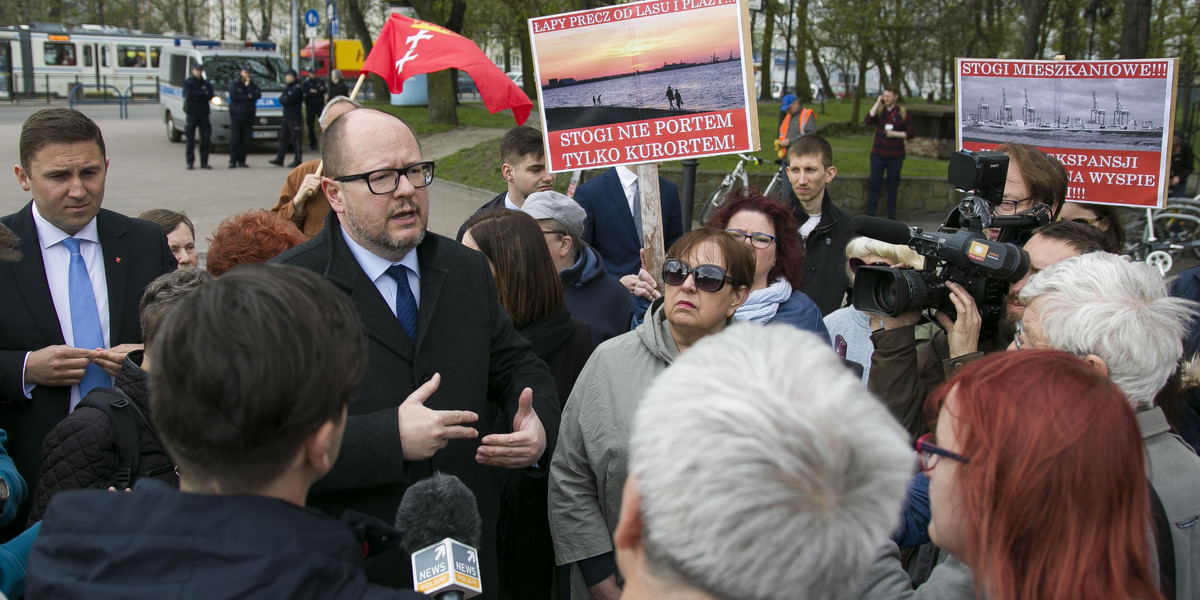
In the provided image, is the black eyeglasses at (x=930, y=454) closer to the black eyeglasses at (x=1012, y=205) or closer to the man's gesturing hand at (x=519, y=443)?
the man's gesturing hand at (x=519, y=443)

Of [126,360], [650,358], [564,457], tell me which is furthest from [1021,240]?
Answer: [126,360]

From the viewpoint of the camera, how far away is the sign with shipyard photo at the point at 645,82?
475cm

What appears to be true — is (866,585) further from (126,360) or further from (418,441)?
(126,360)

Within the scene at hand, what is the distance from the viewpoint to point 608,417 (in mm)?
2797

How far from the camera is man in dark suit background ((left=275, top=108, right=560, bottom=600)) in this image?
2.49m

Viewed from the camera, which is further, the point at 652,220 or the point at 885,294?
the point at 652,220

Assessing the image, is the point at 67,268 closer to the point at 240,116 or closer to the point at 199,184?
the point at 199,184

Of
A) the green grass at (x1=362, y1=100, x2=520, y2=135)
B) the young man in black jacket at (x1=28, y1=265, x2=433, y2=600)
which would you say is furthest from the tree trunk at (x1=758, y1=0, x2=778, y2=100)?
the young man in black jacket at (x1=28, y1=265, x2=433, y2=600)

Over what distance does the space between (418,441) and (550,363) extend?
1.30m

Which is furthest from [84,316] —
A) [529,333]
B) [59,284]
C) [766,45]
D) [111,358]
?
[766,45]

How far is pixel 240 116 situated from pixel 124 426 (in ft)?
52.8

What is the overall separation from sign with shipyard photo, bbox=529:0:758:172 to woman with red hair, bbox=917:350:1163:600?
315 centimetres

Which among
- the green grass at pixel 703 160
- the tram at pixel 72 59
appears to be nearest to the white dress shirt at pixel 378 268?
the green grass at pixel 703 160

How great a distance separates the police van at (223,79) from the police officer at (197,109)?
4.68 ft
